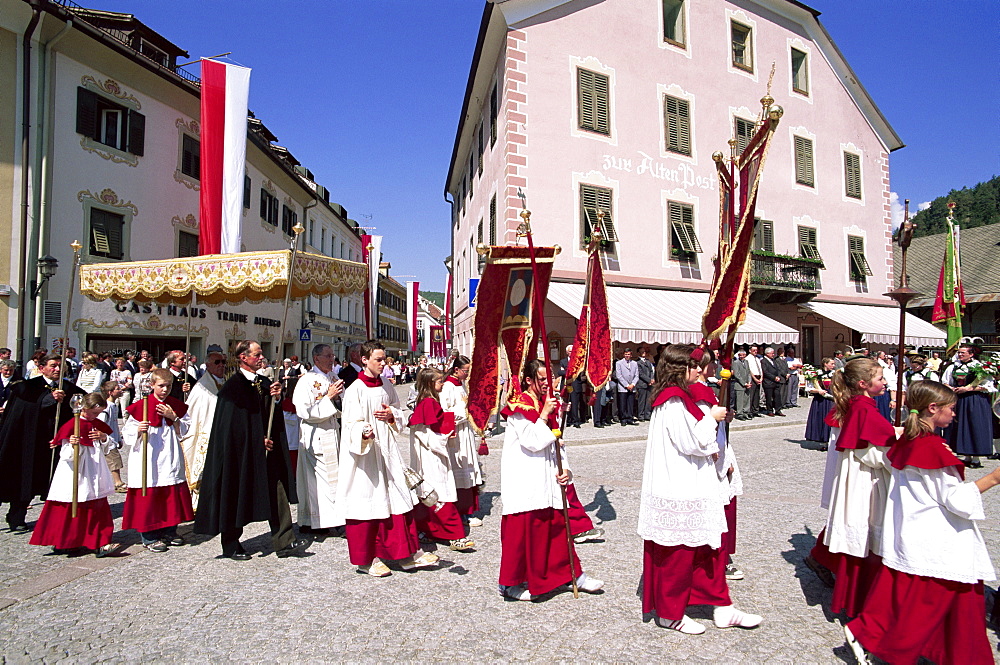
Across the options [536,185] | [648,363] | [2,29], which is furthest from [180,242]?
[648,363]

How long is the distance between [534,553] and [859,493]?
2.09 metres

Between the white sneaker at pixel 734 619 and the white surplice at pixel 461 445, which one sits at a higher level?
the white surplice at pixel 461 445

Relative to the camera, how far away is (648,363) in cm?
1491

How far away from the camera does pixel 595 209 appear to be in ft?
55.2

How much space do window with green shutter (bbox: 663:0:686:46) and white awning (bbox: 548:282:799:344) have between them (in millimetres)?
7795

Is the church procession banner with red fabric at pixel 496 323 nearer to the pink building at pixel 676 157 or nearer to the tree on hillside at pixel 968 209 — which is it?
the pink building at pixel 676 157

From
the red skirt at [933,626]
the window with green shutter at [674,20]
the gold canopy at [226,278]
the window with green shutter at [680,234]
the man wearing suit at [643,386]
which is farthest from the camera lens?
the window with green shutter at [674,20]

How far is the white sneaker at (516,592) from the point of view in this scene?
Answer: 4266mm

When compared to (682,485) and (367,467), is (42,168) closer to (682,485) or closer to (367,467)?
(367,467)

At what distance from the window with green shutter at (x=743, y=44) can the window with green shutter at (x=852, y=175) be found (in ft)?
16.8

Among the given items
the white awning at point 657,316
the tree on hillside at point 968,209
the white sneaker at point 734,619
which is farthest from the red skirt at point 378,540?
the tree on hillside at point 968,209

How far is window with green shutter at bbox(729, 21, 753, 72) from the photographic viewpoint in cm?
1998

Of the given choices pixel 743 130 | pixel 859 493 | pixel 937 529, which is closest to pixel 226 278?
pixel 859 493

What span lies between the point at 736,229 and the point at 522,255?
1.74 m
